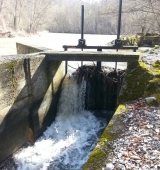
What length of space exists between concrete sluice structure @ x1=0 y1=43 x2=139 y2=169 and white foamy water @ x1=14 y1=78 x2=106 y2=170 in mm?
426

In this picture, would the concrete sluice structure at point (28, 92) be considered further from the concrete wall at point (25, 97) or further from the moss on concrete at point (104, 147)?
the moss on concrete at point (104, 147)

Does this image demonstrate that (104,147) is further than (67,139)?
No

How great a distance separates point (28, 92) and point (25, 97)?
198mm

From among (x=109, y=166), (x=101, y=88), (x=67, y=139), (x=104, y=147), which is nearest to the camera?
(x=109, y=166)

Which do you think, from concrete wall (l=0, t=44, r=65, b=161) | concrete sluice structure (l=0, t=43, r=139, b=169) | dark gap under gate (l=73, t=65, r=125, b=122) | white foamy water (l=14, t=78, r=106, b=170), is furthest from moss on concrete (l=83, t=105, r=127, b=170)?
dark gap under gate (l=73, t=65, r=125, b=122)

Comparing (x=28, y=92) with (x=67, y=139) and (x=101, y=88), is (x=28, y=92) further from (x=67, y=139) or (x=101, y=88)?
(x=101, y=88)

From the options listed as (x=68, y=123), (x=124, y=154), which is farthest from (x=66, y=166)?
(x=124, y=154)

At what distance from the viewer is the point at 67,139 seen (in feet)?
23.5

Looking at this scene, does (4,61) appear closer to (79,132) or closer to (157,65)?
(79,132)

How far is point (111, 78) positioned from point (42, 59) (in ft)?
9.74

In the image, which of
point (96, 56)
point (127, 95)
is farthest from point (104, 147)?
point (96, 56)

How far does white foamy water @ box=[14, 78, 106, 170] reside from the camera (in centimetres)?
596

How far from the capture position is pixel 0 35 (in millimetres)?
26688

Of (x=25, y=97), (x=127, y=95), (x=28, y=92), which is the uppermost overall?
(x=127, y=95)
